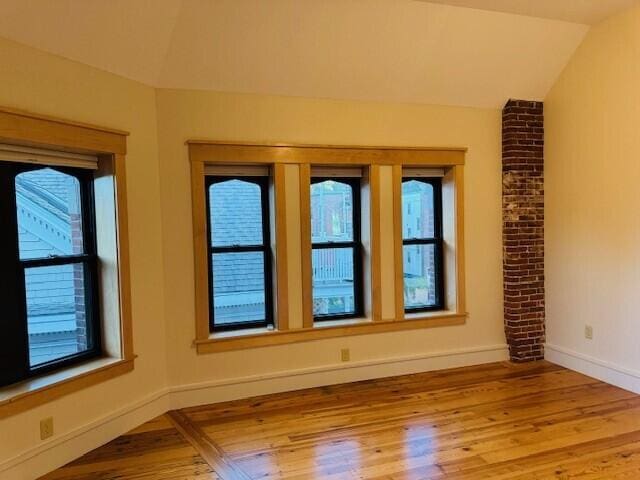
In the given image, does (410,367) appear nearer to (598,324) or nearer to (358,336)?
(358,336)

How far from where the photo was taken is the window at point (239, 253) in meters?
4.10

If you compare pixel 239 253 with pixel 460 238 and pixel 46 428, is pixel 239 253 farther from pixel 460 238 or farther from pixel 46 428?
pixel 460 238

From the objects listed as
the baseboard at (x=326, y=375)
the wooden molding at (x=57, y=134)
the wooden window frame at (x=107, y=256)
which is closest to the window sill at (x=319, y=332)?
the baseboard at (x=326, y=375)

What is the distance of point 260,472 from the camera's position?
2.88 meters

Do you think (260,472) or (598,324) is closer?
(260,472)

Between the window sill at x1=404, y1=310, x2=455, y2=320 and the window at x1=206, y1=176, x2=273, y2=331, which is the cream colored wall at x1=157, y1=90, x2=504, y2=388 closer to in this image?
the window sill at x1=404, y1=310, x2=455, y2=320

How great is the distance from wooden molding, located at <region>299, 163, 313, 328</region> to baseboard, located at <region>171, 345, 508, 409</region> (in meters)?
0.46

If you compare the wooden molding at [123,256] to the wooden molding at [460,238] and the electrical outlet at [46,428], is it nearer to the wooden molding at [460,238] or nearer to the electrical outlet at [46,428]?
the electrical outlet at [46,428]

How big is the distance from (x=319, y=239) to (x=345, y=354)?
1020 millimetres

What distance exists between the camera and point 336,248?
14.6 ft

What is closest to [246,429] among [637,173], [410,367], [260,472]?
[260,472]

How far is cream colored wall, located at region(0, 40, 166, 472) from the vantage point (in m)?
2.78

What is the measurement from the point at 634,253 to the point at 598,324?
713 millimetres

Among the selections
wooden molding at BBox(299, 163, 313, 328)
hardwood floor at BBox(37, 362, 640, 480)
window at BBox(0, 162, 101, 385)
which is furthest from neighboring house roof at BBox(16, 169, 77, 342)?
wooden molding at BBox(299, 163, 313, 328)
